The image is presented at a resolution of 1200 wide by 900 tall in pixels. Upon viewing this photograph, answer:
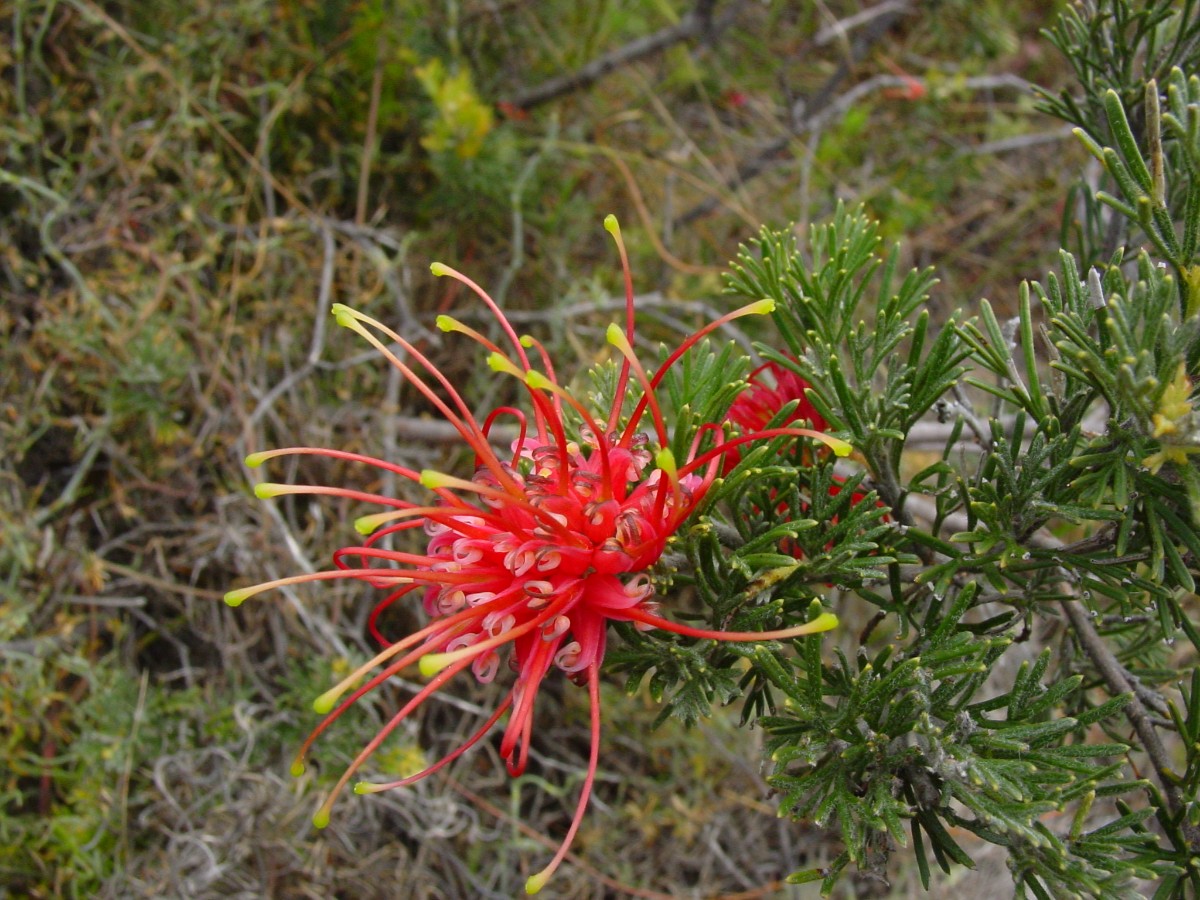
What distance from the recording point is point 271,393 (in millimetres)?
1425

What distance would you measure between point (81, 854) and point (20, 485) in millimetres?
559

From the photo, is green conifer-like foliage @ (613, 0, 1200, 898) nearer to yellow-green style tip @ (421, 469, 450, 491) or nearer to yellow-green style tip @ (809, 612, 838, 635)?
yellow-green style tip @ (809, 612, 838, 635)

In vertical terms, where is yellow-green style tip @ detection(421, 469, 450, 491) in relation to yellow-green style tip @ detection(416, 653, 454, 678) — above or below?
above

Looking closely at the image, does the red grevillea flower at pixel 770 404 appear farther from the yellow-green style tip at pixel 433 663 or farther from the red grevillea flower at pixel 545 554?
the yellow-green style tip at pixel 433 663

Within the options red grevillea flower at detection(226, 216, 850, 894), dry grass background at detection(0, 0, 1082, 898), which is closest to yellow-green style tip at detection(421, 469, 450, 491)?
red grevillea flower at detection(226, 216, 850, 894)

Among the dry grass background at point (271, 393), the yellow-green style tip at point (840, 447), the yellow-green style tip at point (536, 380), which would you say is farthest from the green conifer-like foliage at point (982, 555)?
the dry grass background at point (271, 393)

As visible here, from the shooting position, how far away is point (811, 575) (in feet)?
1.91

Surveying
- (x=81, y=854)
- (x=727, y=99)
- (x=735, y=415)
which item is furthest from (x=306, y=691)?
(x=727, y=99)

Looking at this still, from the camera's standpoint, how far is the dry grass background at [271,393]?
1.28m

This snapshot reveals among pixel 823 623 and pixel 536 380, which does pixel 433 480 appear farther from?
pixel 823 623

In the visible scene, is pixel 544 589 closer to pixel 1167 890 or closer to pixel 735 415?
pixel 735 415

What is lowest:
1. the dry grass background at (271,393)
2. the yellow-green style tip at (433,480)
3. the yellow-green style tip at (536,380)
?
the dry grass background at (271,393)

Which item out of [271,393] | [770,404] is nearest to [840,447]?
[770,404]

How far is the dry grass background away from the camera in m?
1.28
